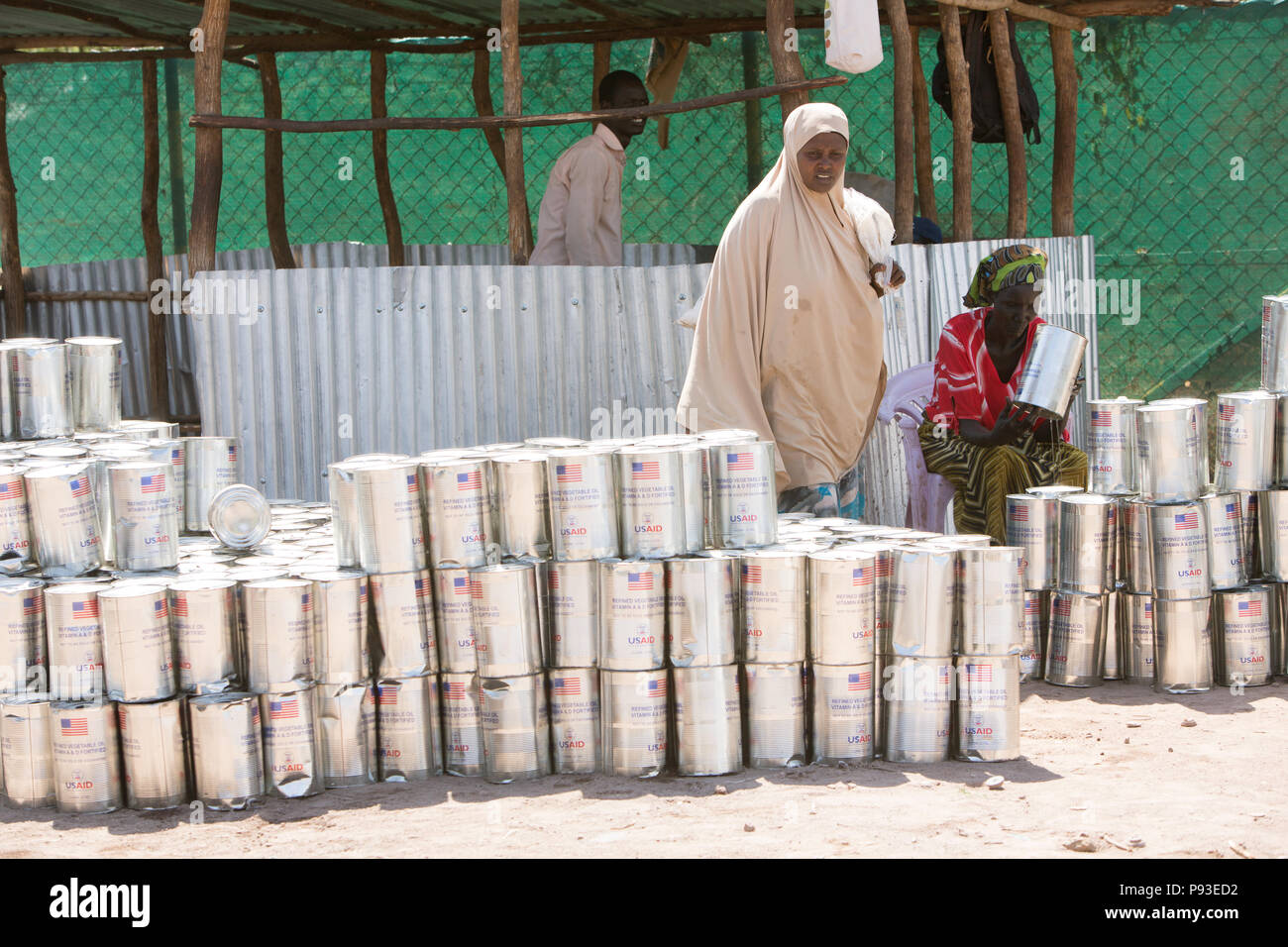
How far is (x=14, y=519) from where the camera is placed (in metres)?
4.52

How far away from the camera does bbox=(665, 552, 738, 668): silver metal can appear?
4.30m

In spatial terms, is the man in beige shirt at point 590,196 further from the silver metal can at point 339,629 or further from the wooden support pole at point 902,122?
the silver metal can at point 339,629

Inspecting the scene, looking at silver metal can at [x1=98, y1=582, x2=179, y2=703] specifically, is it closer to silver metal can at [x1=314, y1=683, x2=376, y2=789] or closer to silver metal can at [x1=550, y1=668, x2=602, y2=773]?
silver metal can at [x1=314, y1=683, x2=376, y2=789]

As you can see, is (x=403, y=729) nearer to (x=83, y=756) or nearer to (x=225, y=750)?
(x=225, y=750)

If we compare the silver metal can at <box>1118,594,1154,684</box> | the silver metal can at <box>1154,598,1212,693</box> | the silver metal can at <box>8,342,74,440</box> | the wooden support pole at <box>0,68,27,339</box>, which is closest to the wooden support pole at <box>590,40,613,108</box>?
the wooden support pole at <box>0,68,27,339</box>

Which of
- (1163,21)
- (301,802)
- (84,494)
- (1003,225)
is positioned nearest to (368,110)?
(1003,225)

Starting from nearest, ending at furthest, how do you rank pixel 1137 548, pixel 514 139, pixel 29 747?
1. pixel 29 747
2. pixel 1137 548
3. pixel 514 139

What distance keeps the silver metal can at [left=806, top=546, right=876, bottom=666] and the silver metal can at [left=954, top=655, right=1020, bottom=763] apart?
32cm

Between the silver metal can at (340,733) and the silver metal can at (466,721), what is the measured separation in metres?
0.27

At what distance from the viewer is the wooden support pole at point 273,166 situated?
10242 millimetres

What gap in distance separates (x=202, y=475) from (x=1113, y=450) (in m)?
3.44

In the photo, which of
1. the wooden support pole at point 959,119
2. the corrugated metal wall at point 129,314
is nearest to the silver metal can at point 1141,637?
the wooden support pole at point 959,119

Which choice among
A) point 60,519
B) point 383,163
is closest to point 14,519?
point 60,519

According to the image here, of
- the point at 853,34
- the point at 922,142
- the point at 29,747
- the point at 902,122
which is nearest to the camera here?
the point at 29,747
